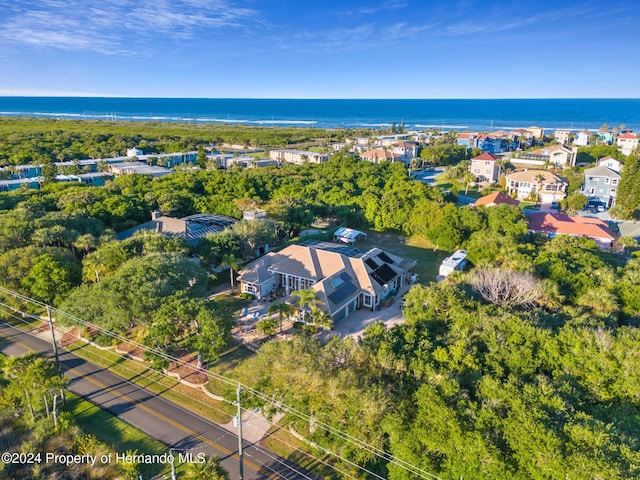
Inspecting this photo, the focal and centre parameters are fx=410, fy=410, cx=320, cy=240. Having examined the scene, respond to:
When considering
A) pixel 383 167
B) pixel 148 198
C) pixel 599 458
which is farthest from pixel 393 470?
pixel 383 167

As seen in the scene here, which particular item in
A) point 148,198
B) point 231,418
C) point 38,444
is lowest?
point 231,418

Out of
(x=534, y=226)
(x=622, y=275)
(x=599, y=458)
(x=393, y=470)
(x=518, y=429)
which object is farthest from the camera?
(x=534, y=226)

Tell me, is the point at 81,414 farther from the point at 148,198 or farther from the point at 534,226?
the point at 534,226

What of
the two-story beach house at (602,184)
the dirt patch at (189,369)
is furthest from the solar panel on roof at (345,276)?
the two-story beach house at (602,184)

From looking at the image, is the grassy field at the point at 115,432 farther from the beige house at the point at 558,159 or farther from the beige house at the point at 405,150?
the beige house at the point at 558,159

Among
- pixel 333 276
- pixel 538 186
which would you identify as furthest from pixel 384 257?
pixel 538 186

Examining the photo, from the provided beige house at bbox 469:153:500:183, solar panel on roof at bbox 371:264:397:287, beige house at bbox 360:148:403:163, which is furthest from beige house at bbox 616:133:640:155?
solar panel on roof at bbox 371:264:397:287
